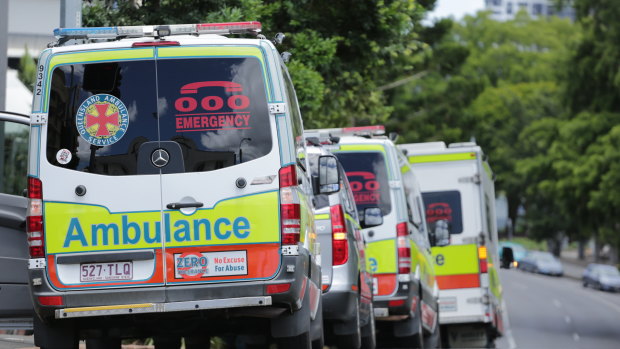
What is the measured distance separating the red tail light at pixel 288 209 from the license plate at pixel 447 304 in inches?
423

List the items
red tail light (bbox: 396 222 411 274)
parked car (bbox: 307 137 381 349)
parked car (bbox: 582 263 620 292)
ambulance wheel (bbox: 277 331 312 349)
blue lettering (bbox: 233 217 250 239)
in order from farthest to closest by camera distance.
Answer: parked car (bbox: 582 263 620 292) < red tail light (bbox: 396 222 411 274) < parked car (bbox: 307 137 381 349) < ambulance wheel (bbox: 277 331 312 349) < blue lettering (bbox: 233 217 250 239)

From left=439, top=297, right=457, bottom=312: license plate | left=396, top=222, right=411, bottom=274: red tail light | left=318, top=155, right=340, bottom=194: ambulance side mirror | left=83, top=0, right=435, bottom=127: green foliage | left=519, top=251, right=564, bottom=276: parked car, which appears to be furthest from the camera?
left=519, top=251, right=564, bottom=276: parked car

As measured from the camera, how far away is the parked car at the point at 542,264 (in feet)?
242

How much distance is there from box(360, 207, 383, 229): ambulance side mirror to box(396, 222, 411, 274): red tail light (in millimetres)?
476

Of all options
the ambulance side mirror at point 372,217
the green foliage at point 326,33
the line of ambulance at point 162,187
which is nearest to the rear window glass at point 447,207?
the green foliage at point 326,33

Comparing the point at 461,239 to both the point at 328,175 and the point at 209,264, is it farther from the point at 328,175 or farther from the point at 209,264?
the point at 209,264

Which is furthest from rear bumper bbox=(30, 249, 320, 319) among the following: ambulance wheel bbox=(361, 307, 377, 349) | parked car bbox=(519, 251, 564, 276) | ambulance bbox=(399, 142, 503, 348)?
parked car bbox=(519, 251, 564, 276)

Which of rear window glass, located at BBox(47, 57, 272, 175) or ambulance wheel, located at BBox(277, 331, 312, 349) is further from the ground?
rear window glass, located at BBox(47, 57, 272, 175)

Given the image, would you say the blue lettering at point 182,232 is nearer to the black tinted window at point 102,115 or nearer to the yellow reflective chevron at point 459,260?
the black tinted window at point 102,115

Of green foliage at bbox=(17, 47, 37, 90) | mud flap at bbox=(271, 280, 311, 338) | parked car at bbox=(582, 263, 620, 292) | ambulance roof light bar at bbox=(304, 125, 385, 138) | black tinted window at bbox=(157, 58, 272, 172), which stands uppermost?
green foliage at bbox=(17, 47, 37, 90)

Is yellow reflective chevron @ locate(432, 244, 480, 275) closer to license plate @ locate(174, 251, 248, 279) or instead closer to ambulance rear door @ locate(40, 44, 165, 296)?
license plate @ locate(174, 251, 248, 279)

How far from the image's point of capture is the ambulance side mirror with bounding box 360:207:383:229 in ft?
41.9

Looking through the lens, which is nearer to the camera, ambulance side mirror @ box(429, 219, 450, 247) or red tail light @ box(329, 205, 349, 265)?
red tail light @ box(329, 205, 349, 265)

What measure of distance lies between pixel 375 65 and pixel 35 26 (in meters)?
9.76
